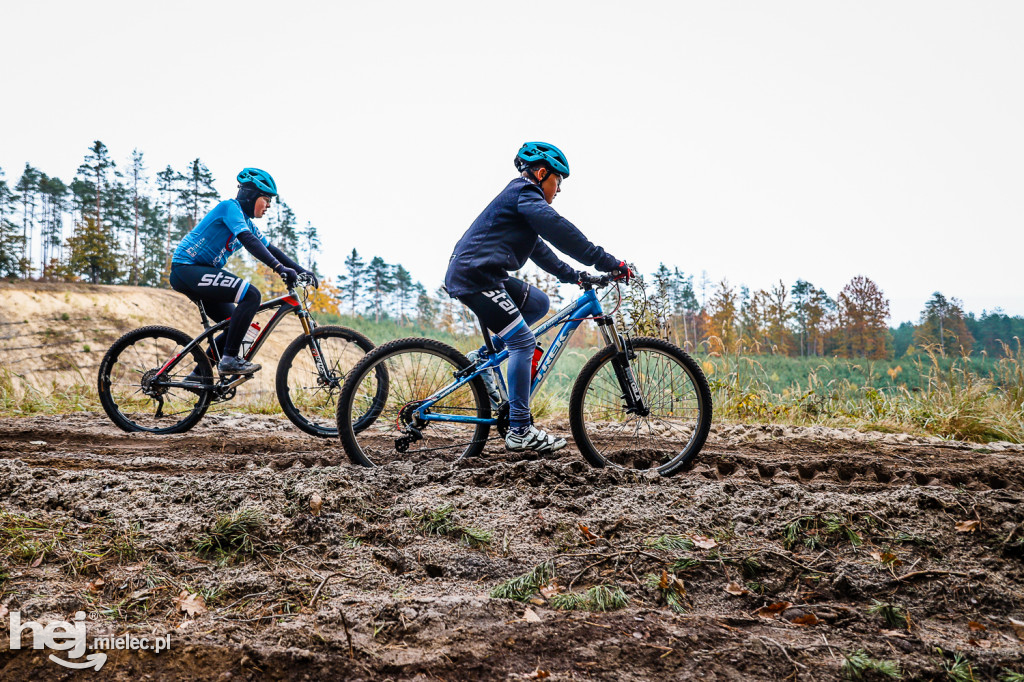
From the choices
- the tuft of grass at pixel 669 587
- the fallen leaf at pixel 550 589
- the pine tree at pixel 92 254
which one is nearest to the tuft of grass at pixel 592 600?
the fallen leaf at pixel 550 589

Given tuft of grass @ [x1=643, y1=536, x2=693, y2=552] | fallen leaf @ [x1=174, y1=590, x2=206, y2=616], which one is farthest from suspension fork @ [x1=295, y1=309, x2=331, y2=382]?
tuft of grass @ [x1=643, y1=536, x2=693, y2=552]

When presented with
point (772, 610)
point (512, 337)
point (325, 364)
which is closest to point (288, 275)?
point (325, 364)

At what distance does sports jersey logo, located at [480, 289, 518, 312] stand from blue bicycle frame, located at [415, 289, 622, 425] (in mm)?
296

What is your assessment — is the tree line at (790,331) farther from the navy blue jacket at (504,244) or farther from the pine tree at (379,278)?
the pine tree at (379,278)

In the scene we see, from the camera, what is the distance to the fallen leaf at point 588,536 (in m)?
2.82

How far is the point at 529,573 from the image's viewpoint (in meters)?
2.52

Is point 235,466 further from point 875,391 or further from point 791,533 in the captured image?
point 875,391

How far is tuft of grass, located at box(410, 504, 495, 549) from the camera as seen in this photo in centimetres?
284

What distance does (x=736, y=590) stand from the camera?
2.50m

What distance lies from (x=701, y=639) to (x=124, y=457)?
4.30 metres

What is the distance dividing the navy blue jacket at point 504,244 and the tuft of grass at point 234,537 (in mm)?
1861

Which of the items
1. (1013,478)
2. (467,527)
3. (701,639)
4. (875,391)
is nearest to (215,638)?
(467,527)

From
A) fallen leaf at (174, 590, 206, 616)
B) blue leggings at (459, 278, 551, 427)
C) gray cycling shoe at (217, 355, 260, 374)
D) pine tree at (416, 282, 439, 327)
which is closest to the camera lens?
fallen leaf at (174, 590, 206, 616)

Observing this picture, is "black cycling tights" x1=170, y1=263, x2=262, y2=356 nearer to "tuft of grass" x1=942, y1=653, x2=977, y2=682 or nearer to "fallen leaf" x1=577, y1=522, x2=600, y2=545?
"fallen leaf" x1=577, y1=522, x2=600, y2=545
